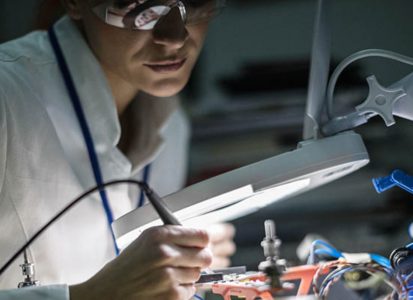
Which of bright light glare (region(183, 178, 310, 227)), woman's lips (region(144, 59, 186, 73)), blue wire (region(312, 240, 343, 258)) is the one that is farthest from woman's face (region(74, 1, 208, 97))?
blue wire (region(312, 240, 343, 258))

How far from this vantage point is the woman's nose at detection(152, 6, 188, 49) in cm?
128

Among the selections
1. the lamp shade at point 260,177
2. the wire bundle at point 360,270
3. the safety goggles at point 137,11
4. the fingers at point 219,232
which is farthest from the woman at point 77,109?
the wire bundle at point 360,270

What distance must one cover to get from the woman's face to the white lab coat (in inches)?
2.4

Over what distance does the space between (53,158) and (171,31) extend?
0.36 m

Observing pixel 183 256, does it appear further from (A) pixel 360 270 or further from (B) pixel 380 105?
(B) pixel 380 105

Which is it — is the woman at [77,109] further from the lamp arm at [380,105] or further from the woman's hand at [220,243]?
the lamp arm at [380,105]

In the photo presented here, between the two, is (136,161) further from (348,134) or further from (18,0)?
(18,0)

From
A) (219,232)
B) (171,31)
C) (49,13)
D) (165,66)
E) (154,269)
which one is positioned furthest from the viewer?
(49,13)

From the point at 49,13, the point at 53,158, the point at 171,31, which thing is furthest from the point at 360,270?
the point at 49,13

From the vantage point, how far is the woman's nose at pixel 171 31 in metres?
1.28

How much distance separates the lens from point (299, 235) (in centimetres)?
222

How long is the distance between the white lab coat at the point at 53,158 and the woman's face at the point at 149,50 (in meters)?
0.06

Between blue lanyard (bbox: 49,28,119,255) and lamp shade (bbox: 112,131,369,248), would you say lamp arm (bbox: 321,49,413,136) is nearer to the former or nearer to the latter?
lamp shade (bbox: 112,131,369,248)

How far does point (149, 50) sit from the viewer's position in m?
1.38
